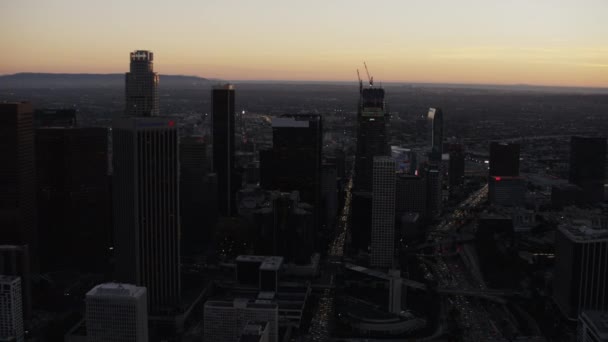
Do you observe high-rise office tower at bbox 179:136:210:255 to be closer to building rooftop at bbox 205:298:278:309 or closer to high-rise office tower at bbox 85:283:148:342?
building rooftop at bbox 205:298:278:309

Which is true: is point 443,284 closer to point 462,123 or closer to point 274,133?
point 274,133

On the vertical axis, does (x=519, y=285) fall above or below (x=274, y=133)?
below

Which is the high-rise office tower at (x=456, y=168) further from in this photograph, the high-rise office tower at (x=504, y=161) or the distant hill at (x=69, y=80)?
the distant hill at (x=69, y=80)

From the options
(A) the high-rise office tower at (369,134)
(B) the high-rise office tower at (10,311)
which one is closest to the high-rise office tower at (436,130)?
(A) the high-rise office tower at (369,134)

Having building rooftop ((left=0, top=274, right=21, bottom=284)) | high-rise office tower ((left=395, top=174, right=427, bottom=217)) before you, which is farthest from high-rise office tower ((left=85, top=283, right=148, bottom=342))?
high-rise office tower ((left=395, top=174, right=427, bottom=217))

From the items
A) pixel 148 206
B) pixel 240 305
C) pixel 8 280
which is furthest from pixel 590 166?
pixel 8 280

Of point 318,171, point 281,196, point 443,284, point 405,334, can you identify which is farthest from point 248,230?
point 405,334

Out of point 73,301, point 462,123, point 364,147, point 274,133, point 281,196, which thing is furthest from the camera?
point 462,123
